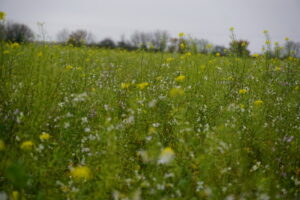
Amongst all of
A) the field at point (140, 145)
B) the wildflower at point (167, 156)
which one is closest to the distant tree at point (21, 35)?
the field at point (140, 145)

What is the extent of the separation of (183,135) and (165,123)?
2.30ft

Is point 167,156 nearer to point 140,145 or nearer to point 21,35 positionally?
point 140,145

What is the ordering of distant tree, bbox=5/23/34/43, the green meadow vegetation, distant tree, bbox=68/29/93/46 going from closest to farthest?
the green meadow vegetation → distant tree, bbox=5/23/34/43 → distant tree, bbox=68/29/93/46

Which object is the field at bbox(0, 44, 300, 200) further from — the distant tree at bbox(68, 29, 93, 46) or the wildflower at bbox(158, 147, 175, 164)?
the distant tree at bbox(68, 29, 93, 46)

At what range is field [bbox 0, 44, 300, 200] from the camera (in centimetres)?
185

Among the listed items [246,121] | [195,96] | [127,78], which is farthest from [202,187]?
[127,78]

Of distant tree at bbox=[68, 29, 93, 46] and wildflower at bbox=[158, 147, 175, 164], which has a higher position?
distant tree at bbox=[68, 29, 93, 46]

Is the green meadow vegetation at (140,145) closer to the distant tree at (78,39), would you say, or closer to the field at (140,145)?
the field at (140,145)

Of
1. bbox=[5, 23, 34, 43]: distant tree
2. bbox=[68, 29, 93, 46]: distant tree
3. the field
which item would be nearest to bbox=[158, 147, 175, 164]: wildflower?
the field

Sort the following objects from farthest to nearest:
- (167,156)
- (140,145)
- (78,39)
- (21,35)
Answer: (78,39), (21,35), (140,145), (167,156)

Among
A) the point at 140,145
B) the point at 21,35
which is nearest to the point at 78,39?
the point at 21,35

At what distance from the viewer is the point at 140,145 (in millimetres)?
2668

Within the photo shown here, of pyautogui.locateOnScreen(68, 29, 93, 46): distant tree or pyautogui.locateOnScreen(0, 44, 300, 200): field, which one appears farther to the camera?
pyautogui.locateOnScreen(68, 29, 93, 46): distant tree

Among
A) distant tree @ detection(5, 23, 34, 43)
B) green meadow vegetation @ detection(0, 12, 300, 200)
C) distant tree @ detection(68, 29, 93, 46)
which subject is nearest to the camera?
green meadow vegetation @ detection(0, 12, 300, 200)
